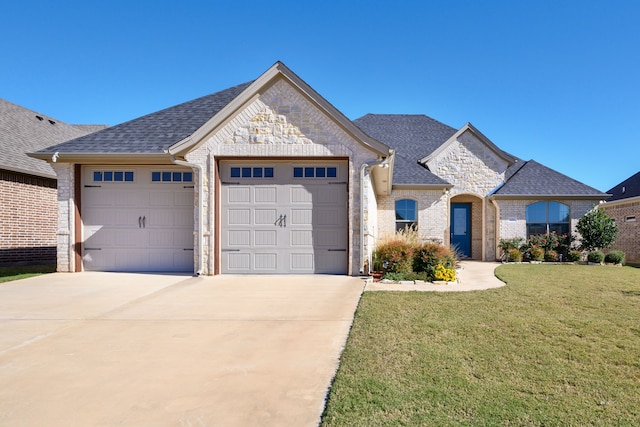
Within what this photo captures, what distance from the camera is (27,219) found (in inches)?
522

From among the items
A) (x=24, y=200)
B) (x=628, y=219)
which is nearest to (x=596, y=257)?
(x=628, y=219)

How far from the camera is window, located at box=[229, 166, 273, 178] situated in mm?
9977

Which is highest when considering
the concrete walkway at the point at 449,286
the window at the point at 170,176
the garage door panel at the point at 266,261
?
the window at the point at 170,176

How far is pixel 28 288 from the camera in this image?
26.7 ft

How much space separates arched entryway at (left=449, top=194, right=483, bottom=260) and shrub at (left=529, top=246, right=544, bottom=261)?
2.24 m

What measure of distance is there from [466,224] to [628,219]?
8599 mm

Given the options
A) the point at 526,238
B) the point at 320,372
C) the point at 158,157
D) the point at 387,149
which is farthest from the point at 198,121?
the point at 526,238

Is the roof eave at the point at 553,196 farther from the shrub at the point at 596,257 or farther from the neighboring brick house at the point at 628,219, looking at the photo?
the neighboring brick house at the point at 628,219

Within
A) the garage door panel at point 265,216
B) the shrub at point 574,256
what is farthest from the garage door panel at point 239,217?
the shrub at point 574,256

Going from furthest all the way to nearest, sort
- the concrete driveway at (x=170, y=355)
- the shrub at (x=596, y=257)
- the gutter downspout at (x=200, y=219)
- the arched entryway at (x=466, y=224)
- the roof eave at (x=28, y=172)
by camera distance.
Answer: the arched entryway at (x=466, y=224)
the shrub at (x=596, y=257)
the roof eave at (x=28, y=172)
the gutter downspout at (x=200, y=219)
the concrete driveway at (x=170, y=355)

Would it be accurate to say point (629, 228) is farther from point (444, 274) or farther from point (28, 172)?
point (28, 172)

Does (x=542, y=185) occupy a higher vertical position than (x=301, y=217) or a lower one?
higher

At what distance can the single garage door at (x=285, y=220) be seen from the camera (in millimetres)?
9828

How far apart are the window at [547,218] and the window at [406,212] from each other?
540 cm
